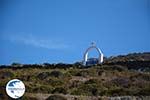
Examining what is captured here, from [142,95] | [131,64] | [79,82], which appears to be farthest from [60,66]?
[142,95]

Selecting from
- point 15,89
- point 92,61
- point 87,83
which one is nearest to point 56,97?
point 87,83

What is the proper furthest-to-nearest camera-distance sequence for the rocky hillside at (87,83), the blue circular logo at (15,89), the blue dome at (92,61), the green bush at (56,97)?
the blue dome at (92,61), the rocky hillside at (87,83), the green bush at (56,97), the blue circular logo at (15,89)

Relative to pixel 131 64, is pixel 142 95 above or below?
below

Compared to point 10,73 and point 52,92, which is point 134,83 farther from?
point 10,73

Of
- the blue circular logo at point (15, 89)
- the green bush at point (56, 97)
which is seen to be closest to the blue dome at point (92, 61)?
the green bush at point (56, 97)

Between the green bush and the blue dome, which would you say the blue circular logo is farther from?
the blue dome

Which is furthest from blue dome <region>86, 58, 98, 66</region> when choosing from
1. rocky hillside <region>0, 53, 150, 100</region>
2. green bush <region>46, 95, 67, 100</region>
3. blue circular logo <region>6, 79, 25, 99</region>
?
blue circular logo <region>6, 79, 25, 99</region>

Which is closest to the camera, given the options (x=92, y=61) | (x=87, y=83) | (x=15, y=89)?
(x=15, y=89)

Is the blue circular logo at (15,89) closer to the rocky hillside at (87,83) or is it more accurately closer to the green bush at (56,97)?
the rocky hillside at (87,83)

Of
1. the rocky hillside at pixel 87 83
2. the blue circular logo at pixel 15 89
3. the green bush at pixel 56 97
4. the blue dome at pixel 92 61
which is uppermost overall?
the blue dome at pixel 92 61

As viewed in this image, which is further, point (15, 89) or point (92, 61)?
point (92, 61)

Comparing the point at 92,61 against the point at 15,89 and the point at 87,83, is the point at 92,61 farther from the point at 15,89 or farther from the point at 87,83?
A: the point at 15,89

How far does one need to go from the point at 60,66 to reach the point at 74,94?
18.7 metres

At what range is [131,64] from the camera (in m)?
47.5
